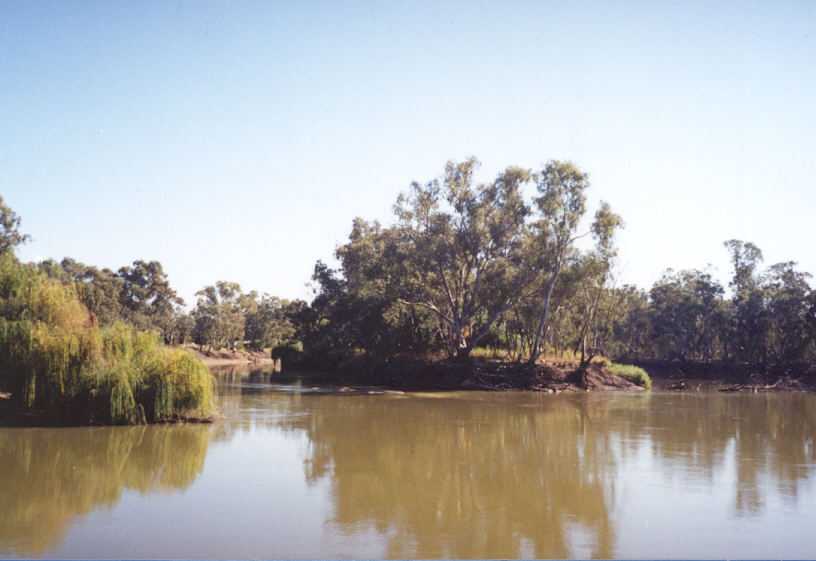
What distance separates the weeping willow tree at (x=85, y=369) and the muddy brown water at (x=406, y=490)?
3.06 feet

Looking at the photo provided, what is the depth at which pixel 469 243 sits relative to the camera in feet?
143

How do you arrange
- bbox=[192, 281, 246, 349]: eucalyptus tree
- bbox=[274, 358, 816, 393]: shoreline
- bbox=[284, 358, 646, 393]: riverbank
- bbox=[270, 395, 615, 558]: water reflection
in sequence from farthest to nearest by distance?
bbox=[192, 281, 246, 349]: eucalyptus tree, bbox=[274, 358, 816, 393]: shoreline, bbox=[284, 358, 646, 393]: riverbank, bbox=[270, 395, 615, 558]: water reflection

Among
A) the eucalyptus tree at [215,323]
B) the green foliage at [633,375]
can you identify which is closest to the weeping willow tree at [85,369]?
the green foliage at [633,375]

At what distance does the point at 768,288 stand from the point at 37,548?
68.6 metres

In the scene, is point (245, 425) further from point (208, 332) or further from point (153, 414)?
point (208, 332)

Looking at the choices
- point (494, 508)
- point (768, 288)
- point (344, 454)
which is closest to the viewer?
point (494, 508)

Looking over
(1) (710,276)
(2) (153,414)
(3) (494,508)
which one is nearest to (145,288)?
(1) (710,276)

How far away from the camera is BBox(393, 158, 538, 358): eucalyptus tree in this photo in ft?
142

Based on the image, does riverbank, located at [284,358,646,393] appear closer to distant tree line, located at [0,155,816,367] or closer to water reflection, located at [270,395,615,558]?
distant tree line, located at [0,155,816,367]

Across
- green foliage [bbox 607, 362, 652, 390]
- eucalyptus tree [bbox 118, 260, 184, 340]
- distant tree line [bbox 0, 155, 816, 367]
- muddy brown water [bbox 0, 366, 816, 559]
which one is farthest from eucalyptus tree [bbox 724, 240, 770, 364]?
eucalyptus tree [bbox 118, 260, 184, 340]

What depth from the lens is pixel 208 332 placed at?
313 ft

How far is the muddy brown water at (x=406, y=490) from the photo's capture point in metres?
9.66

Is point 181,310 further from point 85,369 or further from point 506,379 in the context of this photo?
point 85,369

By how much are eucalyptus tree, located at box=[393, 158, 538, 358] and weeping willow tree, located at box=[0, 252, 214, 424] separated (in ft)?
79.8
